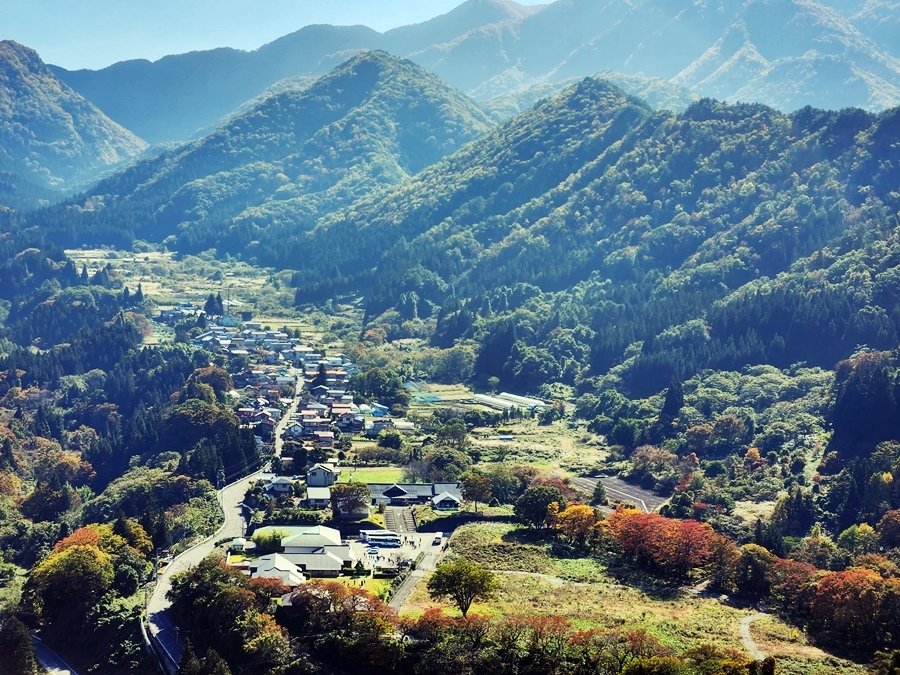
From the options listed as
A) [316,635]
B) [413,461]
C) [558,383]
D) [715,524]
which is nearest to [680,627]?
[316,635]

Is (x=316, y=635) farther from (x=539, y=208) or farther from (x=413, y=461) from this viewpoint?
(x=539, y=208)

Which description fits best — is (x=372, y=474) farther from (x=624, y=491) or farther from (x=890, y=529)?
(x=890, y=529)

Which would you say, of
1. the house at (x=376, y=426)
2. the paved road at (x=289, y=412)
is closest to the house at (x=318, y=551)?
the paved road at (x=289, y=412)

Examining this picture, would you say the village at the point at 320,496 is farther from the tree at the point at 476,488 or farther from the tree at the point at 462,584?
the tree at the point at 462,584

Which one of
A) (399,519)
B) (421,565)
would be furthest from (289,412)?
(421,565)

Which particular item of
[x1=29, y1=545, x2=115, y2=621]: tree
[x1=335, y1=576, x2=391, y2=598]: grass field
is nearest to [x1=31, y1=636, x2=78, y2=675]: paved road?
[x1=29, y1=545, x2=115, y2=621]: tree
